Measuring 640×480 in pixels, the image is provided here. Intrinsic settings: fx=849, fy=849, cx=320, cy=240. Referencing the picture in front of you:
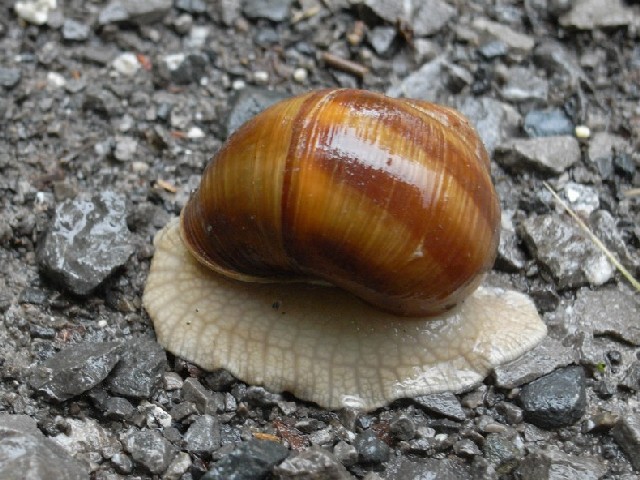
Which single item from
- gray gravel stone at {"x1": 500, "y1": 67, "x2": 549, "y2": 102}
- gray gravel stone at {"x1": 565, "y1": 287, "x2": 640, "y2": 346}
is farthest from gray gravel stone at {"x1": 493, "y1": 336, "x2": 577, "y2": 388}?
gray gravel stone at {"x1": 500, "y1": 67, "x2": 549, "y2": 102}

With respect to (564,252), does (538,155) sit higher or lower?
higher

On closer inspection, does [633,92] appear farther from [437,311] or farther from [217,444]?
[217,444]

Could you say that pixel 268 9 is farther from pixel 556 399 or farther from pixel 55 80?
pixel 556 399

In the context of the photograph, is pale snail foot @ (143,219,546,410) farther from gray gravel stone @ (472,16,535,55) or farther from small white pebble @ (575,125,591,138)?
gray gravel stone @ (472,16,535,55)

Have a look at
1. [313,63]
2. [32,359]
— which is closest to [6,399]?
[32,359]

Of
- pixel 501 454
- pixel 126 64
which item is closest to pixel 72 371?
pixel 501 454

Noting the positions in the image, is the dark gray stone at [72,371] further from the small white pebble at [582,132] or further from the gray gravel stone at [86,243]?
the small white pebble at [582,132]
